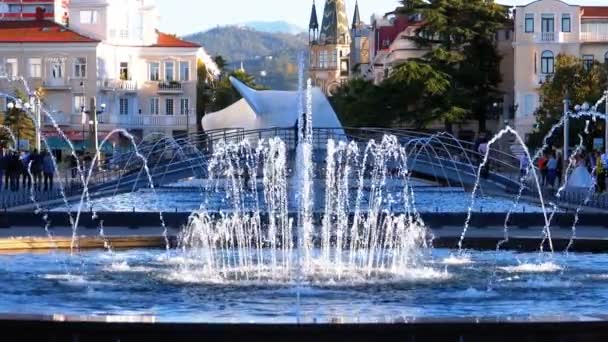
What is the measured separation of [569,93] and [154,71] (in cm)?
→ 3317

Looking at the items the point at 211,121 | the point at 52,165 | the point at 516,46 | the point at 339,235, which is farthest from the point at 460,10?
the point at 339,235

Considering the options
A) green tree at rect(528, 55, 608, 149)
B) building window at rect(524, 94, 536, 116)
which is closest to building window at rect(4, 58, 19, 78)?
building window at rect(524, 94, 536, 116)

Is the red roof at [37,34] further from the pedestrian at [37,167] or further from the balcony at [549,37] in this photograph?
the pedestrian at [37,167]

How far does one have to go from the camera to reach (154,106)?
297 feet

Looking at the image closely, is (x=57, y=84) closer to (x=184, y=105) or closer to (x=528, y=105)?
(x=184, y=105)

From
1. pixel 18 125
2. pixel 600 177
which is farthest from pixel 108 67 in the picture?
pixel 600 177

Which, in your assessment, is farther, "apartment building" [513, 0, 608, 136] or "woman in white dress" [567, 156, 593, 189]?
"apartment building" [513, 0, 608, 136]

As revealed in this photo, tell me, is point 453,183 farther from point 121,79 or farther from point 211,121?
point 121,79

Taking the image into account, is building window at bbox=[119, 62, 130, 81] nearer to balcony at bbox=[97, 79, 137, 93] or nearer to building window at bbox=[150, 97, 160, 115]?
balcony at bbox=[97, 79, 137, 93]

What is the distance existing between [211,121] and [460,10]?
15.7 m

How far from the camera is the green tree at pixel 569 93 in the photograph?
63.7 m

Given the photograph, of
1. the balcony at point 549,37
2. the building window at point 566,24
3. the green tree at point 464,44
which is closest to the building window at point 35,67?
the green tree at point 464,44

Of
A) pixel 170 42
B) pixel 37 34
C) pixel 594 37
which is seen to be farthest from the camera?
pixel 170 42

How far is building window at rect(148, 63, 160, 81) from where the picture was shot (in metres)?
90.8
